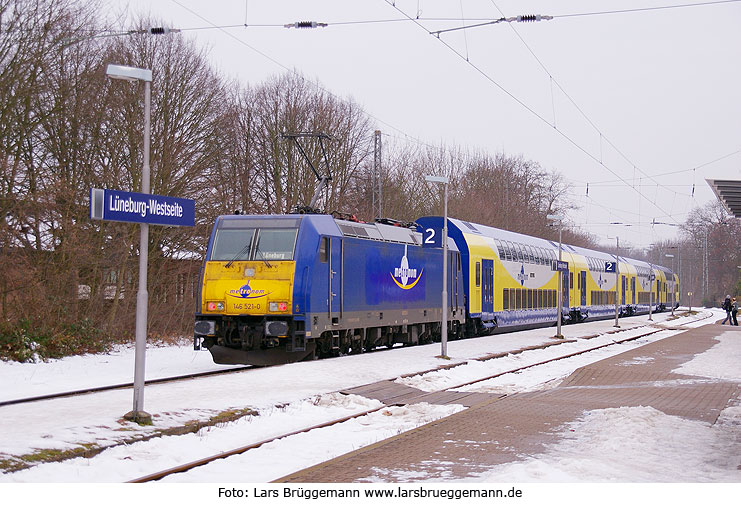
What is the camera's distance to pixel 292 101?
144ft

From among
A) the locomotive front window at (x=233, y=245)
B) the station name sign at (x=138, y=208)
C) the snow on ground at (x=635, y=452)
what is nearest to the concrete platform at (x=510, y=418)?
the snow on ground at (x=635, y=452)

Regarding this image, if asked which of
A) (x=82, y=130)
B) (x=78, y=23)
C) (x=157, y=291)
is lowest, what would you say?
(x=157, y=291)

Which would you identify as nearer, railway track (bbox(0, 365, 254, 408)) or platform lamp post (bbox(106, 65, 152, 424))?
platform lamp post (bbox(106, 65, 152, 424))

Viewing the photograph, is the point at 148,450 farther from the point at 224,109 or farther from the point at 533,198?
the point at 533,198

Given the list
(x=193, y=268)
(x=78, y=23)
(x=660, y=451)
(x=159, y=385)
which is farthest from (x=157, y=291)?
(x=660, y=451)

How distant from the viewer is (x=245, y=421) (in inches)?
473

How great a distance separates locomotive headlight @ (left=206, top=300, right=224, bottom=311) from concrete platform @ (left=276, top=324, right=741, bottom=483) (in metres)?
5.06

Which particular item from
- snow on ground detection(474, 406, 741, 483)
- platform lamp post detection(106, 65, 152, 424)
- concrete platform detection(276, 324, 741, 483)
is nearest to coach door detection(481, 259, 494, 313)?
concrete platform detection(276, 324, 741, 483)

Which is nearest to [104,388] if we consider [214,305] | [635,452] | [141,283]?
[141,283]

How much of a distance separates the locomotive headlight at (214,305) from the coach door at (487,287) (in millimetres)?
14765

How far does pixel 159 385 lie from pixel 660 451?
8785 millimetres

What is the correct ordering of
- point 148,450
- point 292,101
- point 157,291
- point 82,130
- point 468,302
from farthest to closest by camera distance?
point 292,101, point 468,302, point 157,291, point 82,130, point 148,450

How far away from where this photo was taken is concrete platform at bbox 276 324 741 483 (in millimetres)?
8938

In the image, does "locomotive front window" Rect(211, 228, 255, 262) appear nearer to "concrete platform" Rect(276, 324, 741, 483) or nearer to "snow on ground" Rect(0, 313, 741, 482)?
"snow on ground" Rect(0, 313, 741, 482)
